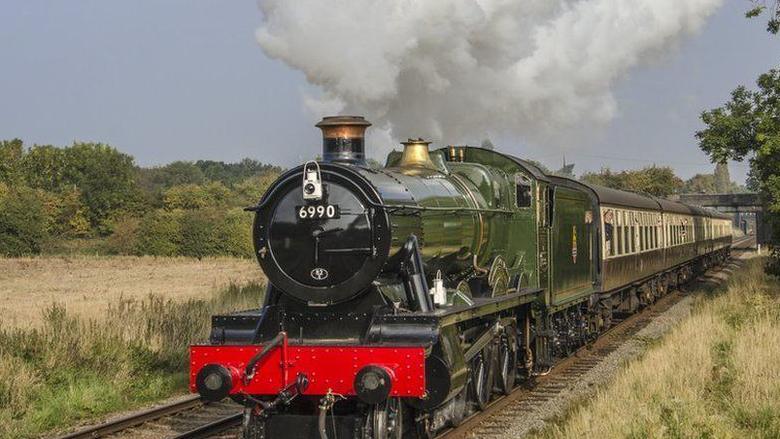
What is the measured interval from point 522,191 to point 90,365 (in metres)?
6.34

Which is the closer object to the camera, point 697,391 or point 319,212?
point 319,212

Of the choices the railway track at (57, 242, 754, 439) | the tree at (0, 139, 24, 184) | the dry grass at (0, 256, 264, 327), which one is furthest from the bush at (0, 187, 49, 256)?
the railway track at (57, 242, 754, 439)

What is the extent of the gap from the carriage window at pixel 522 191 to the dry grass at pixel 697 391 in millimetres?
2534

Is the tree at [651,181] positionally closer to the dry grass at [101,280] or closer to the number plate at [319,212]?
the dry grass at [101,280]

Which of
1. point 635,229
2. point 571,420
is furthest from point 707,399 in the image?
point 635,229

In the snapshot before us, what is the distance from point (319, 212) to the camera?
8195 millimetres

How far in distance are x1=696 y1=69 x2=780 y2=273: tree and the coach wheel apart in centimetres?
966

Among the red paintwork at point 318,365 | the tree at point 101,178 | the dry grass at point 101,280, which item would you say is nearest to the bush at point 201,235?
the dry grass at point 101,280

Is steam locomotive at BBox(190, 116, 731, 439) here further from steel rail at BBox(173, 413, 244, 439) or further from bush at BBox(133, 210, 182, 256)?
bush at BBox(133, 210, 182, 256)

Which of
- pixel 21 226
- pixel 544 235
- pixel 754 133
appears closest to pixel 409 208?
pixel 544 235

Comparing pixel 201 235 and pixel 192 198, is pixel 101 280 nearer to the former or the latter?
pixel 201 235

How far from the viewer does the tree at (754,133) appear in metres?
19.1

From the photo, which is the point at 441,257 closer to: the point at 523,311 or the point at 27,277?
the point at 523,311

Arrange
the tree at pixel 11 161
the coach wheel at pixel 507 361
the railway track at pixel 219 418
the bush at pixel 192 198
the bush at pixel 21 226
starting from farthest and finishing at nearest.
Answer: the tree at pixel 11 161 → the bush at pixel 192 198 → the bush at pixel 21 226 → the coach wheel at pixel 507 361 → the railway track at pixel 219 418
